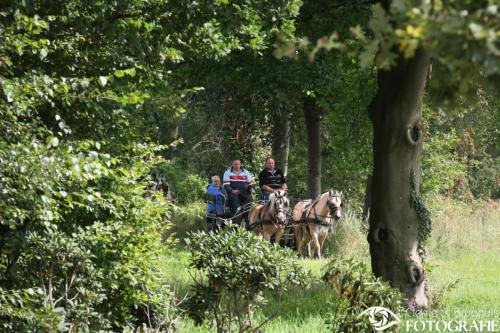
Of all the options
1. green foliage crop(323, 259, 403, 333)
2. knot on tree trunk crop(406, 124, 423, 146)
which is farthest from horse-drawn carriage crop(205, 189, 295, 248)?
green foliage crop(323, 259, 403, 333)

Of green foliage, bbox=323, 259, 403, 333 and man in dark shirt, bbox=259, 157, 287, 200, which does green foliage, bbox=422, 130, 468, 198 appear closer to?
man in dark shirt, bbox=259, 157, 287, 200

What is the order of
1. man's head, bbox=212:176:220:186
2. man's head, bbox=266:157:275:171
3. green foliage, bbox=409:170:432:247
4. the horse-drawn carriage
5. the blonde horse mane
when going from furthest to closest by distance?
man's head, bbox=212:176:220:186 → man's head, bbox=266:157:275:171 → the horse-drawn carriage → the blonde horse mane → green foliage, bbox=409:170:432:247

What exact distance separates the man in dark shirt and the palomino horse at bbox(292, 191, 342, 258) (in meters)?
1.04

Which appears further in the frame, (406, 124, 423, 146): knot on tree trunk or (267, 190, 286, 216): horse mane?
(267, 190, 286, 216): horse mane

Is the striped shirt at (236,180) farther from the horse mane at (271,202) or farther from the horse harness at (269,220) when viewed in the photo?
the horse mane at (271,202)

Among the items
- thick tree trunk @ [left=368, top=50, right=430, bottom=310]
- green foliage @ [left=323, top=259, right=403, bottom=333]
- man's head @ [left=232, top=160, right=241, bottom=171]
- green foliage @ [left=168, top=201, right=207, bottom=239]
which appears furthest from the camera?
green foliage @ [left=168, top=201, right=207, bottom=239]

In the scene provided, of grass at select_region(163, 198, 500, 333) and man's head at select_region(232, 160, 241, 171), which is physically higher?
man's head at select_region(232, 160, 241, 171)

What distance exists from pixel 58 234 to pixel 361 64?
5926 millimetres

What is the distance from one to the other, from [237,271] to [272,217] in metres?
13.5

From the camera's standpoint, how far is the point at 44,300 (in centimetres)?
794

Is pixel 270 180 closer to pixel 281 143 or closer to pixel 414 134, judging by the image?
pixel 281 143

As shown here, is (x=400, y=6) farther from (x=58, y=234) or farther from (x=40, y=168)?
(x=58, y=234)

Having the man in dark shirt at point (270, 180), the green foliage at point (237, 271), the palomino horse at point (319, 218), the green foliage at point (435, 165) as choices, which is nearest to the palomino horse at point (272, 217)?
the palomino horse at point (319, 218)

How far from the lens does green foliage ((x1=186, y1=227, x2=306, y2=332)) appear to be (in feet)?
28.0
